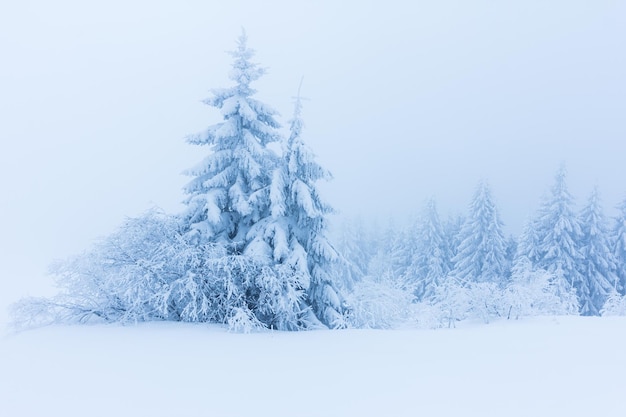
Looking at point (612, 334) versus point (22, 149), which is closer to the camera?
point (612, 334)

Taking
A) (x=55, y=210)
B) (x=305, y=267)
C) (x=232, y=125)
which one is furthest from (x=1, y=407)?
(x=55, y=210)

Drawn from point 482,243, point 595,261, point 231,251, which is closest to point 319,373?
point 231,251

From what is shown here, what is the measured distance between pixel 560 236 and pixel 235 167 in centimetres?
2621

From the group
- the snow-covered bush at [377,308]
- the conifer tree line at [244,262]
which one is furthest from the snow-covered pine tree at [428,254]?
the snow-covered bush at [377,308]

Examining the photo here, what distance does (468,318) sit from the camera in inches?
603

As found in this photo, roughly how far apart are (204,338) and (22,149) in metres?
160

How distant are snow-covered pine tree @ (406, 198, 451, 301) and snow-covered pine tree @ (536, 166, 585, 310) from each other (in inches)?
363

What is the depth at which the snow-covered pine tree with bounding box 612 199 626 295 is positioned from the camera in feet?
101

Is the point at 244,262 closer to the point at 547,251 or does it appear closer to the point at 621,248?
the point at 547,251

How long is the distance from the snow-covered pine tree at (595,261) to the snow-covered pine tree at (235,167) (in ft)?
86.5

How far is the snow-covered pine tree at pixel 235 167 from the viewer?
1323 cm

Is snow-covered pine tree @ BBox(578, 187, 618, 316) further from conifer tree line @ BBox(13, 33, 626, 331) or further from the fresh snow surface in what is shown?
the fresh snow surface

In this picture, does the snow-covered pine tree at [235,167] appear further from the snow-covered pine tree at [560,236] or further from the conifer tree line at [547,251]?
the snow-covered pine tree at [560,236]

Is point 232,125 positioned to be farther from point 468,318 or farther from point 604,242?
point 604,242
